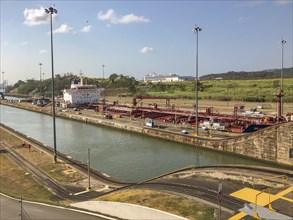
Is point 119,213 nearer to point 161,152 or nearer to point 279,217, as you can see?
point 279,217

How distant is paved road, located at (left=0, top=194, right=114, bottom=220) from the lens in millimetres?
19078

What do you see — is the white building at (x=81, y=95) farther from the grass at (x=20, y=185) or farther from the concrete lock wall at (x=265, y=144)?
the grass at (x=20, y=185)

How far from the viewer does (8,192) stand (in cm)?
2525

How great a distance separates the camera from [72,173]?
29.2 m

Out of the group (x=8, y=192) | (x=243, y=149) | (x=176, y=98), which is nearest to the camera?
(x=8, y=192)

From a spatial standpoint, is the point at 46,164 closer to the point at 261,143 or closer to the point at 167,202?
the point at 167,202

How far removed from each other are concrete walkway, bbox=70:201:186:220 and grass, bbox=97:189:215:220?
3.07 ft

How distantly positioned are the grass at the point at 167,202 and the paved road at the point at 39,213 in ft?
6.94

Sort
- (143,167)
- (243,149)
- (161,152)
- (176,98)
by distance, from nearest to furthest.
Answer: (143,167)
(243,149)
(161,152)
(176,98)

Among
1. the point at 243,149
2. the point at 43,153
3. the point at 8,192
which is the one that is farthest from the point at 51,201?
the point at 243,149

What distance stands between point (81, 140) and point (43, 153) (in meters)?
13.5

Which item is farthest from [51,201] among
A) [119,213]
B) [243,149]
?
[243,149]

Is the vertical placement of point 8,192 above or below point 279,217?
below

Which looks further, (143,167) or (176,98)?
(176,98)
